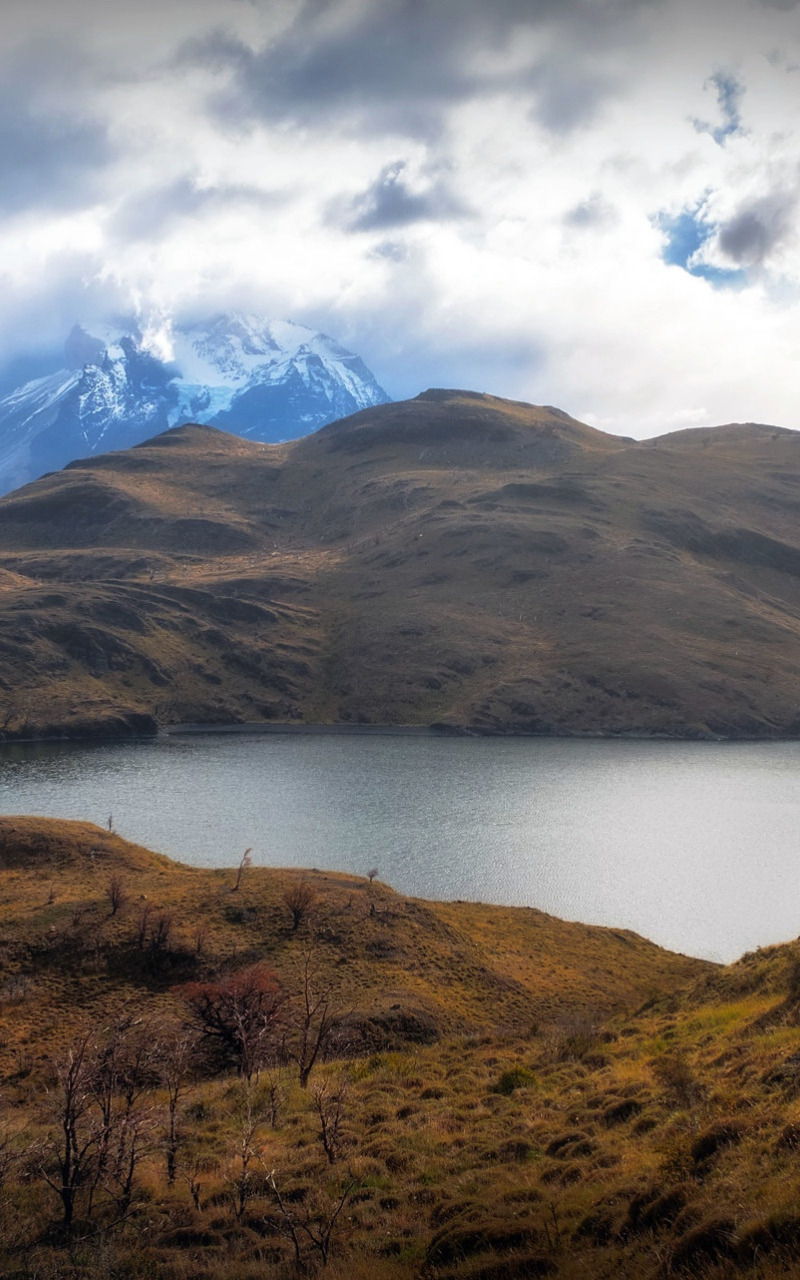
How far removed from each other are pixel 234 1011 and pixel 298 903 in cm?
1737

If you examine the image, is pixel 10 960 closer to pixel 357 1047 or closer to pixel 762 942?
pixel 357 1047

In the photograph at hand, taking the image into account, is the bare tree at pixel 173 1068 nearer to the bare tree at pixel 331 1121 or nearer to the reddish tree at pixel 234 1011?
the reddish tree at pixel 234 1011

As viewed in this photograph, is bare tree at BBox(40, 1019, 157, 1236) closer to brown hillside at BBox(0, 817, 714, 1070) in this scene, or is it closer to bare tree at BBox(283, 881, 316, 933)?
brown hillside at BBox(0, 817, 714, 1070)

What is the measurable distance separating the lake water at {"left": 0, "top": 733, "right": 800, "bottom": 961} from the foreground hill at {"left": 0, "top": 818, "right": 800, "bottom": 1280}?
84.3 feet

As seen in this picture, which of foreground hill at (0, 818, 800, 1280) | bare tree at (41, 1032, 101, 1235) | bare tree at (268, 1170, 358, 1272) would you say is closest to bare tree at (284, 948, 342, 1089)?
foreground hill at (0, 818, 800, 1280)

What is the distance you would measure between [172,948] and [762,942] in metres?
45.6

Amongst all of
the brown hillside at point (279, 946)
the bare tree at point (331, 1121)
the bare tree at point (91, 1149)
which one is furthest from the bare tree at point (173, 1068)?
the brown hillside at point (279, 946)

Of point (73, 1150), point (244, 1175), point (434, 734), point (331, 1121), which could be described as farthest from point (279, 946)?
point (434, 734)

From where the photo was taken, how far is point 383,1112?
2442cm

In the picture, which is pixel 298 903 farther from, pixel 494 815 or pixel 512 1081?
pixel 494 815

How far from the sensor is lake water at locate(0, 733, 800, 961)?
246 ft

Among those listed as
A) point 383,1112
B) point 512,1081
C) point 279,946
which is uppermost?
point 512,1081

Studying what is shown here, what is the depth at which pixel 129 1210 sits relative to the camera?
61.6 feet

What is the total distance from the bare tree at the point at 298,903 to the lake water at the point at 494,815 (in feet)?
86.1
